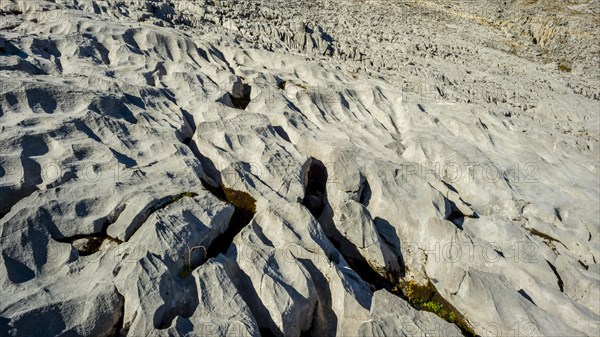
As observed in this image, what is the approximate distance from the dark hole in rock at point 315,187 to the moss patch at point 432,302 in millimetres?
5869

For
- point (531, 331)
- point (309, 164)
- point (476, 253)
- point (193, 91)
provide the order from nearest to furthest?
1. point (531, 331)
2. point (476, 253)
3. point (309, 164)
4. point (193, 91)

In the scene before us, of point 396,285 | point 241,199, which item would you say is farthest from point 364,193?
→ point 241,199

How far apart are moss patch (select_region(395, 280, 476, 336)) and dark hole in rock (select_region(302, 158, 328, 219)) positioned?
5869 millimetres

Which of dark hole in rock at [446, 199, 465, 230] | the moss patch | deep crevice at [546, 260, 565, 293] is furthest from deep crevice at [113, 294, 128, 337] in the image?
deep crevice at [546, 260, 565, 293]

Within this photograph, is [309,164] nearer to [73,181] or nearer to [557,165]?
[73,181]

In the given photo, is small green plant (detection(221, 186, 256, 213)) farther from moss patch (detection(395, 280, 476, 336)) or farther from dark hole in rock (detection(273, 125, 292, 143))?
moss patch (detection(395, 280, 476, 336))

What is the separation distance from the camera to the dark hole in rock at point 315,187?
62.6 feet

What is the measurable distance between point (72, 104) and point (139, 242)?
1052 cm

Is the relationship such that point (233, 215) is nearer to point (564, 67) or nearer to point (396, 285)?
point (396, 285)

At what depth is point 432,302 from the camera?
1625 cm

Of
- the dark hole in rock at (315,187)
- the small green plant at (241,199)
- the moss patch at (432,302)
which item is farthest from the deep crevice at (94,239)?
the moss patch at (432,302)

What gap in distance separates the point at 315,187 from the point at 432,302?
8577 millimetres

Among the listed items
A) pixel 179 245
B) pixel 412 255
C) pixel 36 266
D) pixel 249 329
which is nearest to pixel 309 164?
pixel 412 255

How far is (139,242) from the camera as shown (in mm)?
12578
